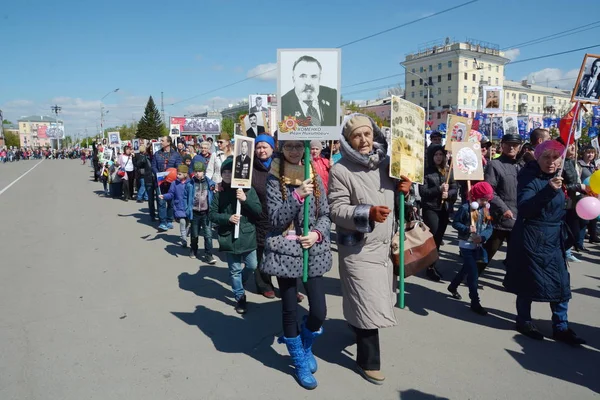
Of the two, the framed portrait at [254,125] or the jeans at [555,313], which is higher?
the framed portrait at [254,125]

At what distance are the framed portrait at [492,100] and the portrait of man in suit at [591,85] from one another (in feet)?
25.6

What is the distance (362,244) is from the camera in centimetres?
335

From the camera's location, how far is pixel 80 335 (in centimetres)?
429

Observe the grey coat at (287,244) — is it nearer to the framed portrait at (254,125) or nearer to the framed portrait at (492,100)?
the framed portrait at (254,125)

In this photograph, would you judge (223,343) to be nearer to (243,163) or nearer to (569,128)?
(243,163)

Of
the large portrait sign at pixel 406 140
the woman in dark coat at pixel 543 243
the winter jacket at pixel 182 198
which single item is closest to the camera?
the large portrait sign at pixel 406 140

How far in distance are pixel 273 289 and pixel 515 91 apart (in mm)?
99957

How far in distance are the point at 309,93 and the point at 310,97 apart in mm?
32

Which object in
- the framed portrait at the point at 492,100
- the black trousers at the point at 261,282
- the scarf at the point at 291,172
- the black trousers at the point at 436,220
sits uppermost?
the framed portrait at the point at 492,100

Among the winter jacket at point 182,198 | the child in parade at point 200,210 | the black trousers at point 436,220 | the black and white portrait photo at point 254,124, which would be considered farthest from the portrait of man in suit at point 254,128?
the black trousers at point 436,220

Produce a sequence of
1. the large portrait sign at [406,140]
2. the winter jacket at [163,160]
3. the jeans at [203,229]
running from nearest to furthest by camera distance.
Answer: the large portrait sign at [406,140]
the jeans at [203,229]
the winter jacket at [163,160]

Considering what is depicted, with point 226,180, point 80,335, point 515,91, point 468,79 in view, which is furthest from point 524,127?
point 515,91

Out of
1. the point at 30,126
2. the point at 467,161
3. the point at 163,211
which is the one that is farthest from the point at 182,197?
the point at 30,126

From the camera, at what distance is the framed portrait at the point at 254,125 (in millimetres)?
6667
